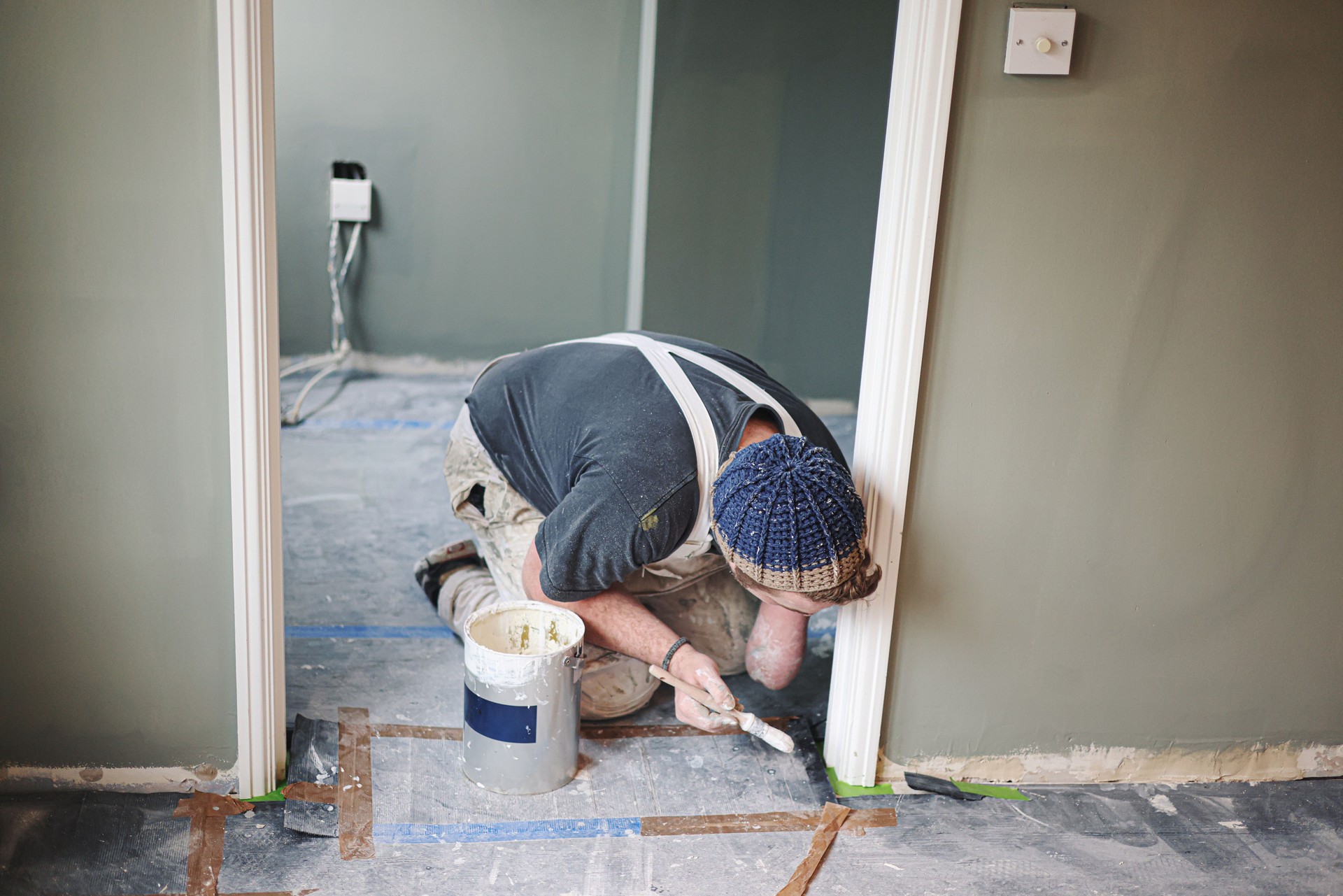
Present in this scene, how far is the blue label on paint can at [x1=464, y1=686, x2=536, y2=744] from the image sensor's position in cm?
167

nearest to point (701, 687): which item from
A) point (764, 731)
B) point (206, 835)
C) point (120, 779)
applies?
point (764, 731)

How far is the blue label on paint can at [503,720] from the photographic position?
5.49ft

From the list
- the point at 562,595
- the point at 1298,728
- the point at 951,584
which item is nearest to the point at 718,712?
the point at 562,595

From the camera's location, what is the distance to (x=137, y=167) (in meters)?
1.40

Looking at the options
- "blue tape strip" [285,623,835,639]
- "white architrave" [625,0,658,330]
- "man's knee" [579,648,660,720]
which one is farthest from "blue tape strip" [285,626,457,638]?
"white architrave" [625,0,658,330]

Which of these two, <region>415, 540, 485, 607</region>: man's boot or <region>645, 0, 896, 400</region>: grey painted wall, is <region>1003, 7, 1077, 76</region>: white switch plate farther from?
<region>645, 0, 896, 400</region>: grey painted wall

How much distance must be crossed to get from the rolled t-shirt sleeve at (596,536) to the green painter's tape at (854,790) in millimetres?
567

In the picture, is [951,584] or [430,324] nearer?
[951,584]

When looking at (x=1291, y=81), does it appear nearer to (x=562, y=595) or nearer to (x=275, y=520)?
(x=562, y=595)

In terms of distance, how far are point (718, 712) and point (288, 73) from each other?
339 cm

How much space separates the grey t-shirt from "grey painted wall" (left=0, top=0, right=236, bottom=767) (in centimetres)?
55

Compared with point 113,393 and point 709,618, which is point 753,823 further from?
point 113,393

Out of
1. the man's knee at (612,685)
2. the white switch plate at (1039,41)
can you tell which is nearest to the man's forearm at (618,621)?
the man's knee at (612,685)

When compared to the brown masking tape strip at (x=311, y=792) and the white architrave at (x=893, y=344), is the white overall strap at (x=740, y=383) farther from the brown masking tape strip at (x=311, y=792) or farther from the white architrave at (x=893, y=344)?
the brown masking tape strip at (x=311, y=792)
